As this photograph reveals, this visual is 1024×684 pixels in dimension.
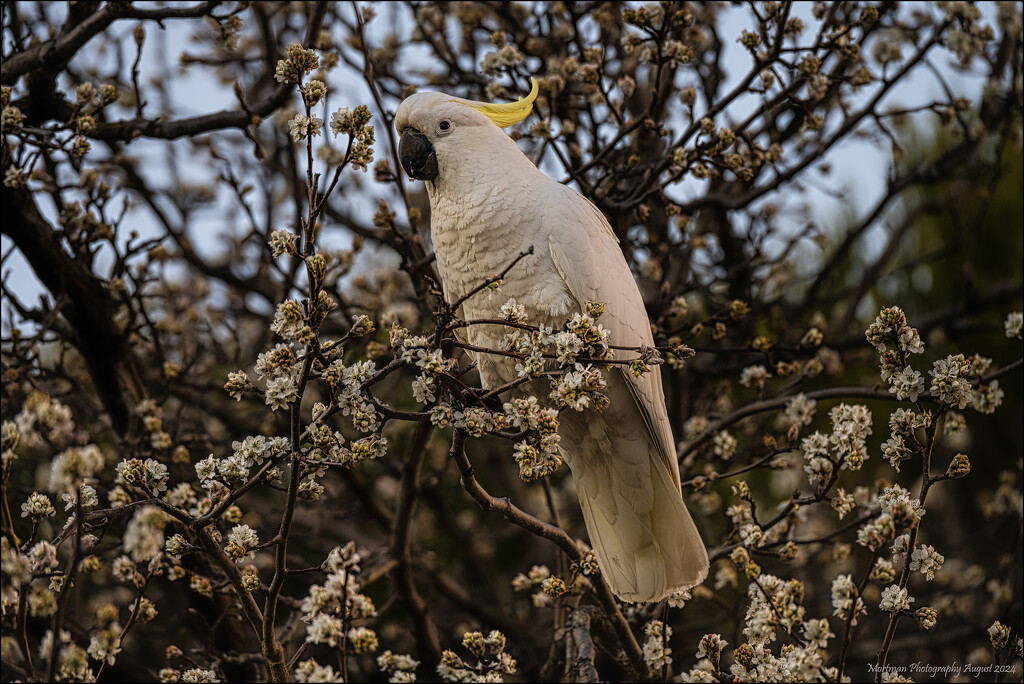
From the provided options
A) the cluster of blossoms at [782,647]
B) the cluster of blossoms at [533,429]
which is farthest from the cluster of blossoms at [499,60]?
the cluster of blossoms at [782,647]

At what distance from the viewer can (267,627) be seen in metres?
1.96

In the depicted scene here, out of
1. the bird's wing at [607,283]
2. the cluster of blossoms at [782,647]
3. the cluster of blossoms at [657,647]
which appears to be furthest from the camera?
the bird's wing at [607,283]

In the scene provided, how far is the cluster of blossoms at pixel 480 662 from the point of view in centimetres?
204

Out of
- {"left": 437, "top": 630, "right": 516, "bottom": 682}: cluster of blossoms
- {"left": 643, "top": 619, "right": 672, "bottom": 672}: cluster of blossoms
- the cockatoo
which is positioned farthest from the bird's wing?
{"left": 437, "top": 630, "right": 516, "bottom": 682}: cluster of blossoms

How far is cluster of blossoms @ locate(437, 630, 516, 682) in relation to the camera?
6.70 feet

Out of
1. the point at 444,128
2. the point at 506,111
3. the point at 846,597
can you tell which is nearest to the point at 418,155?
the point at 444,128

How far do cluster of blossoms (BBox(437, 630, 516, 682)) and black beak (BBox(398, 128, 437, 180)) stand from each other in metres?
1.41

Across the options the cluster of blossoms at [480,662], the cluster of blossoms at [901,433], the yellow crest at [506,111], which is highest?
the yellow crest at [506,111]

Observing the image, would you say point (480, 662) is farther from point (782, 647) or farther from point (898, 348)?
point (898, 348)

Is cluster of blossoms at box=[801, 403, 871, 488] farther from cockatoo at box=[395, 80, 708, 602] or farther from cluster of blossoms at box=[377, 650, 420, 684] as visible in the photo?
cluster of blossoms at box=[377, 650, 420, 684]

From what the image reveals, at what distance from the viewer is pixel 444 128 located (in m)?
2.67

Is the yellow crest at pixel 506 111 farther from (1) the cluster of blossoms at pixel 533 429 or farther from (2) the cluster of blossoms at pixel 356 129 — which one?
(1) the cluster of blossoms at pixel 533 429

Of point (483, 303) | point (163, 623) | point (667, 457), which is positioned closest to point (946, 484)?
point (667, 457)

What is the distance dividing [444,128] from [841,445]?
1502mm
